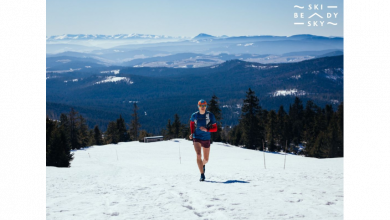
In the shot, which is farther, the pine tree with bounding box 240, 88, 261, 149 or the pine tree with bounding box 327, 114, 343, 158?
the pine tree with bounding box 240, 88, 261, 149

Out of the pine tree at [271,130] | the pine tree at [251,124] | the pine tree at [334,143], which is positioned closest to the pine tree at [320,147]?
the pine tree at [334,143]

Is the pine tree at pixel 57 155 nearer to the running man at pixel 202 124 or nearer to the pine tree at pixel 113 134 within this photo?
the running man at pixel 202 124

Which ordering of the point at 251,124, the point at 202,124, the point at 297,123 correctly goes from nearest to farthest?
the point at 202,124, the point at 251,124, the point at 297,123

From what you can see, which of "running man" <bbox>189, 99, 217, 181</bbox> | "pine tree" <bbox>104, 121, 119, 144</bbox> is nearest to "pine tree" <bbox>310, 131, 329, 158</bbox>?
"running man" <bbox>189, 99, 217, 181</bbox>

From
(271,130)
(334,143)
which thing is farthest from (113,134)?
(334,143)

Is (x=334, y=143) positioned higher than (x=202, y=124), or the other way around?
(x=202, y=124)

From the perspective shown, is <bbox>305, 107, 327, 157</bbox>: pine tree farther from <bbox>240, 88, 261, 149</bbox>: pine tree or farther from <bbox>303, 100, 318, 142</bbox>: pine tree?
<bbox>240, 88, 261, 149</bbox>: pine tree

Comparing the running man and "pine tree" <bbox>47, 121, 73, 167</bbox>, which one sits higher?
the running man

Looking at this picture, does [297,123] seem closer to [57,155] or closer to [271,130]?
[271,130]

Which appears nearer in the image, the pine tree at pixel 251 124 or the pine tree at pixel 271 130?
the pine tree at pixel 251 124

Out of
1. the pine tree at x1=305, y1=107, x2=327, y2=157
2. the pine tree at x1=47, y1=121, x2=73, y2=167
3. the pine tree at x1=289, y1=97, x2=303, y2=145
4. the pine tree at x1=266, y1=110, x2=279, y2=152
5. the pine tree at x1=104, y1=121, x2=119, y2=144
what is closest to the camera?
the pine tree at x1=47, y1=121, x2=73, y2=167
